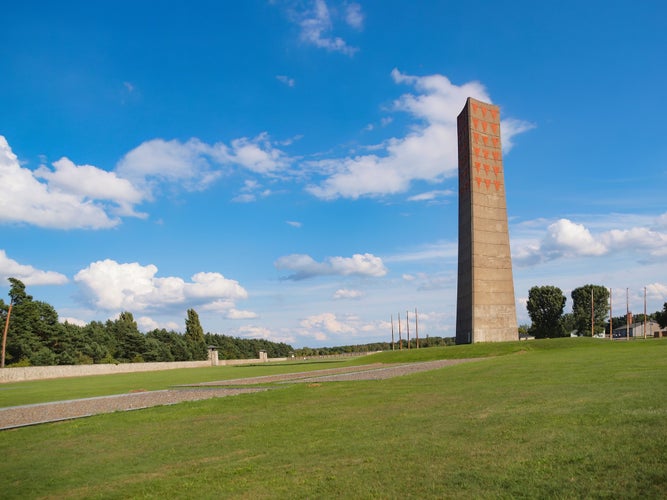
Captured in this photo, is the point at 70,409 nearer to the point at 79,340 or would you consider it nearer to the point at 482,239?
the point at 482,239

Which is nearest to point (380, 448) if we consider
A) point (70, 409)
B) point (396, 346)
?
point (70, 409)

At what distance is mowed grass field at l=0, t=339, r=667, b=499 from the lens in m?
6.45

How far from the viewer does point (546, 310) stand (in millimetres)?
97875

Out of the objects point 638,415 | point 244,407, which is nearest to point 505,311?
point 244,407

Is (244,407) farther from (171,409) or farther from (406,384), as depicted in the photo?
(406,384)

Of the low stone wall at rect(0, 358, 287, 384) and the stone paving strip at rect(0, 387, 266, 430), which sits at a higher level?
the stone paving strip at rect(0, 387, 266, 430)

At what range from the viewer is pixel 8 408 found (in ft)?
66.2

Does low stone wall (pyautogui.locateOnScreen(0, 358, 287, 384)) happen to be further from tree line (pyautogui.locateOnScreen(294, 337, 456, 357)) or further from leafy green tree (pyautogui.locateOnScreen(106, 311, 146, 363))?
tree line (pyautogui.locateOnScreen(294, 337, 456, 357))

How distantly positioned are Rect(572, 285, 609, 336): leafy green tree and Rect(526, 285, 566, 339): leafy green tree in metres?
7.00

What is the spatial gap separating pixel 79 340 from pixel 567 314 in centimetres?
8696

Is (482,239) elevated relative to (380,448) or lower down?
elevated

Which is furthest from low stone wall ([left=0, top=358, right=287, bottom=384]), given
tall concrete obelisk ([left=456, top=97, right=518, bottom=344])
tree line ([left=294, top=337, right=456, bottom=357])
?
tree line ([left=294, top=337, right=456, bottom=357])

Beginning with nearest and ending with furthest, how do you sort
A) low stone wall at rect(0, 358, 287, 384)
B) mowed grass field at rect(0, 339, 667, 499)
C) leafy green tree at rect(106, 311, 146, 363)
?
mowed grass field at rect(0, 339, 667, 499) → low stone wall at rect(0, 358, 287, 384) → leafy green tree at rect(106, 311, 146, 363)

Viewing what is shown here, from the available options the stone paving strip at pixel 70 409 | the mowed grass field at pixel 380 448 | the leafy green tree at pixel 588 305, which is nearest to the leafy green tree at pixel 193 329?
the leafy green tree at pixel 588 305
